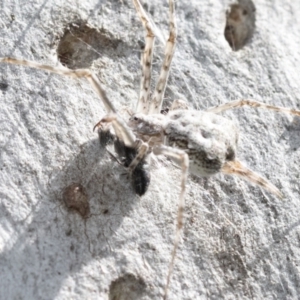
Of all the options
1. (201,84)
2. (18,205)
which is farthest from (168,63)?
(18,205)

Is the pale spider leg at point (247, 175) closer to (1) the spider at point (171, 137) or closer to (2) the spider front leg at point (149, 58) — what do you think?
(1) the spider at point (171, 137)

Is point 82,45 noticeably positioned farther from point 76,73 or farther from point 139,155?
point 139,155

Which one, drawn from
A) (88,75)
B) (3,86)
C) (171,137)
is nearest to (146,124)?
(171,137)

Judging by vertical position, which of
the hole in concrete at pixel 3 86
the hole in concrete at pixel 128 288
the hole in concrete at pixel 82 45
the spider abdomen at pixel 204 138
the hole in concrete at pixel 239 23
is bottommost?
the hole in concrete at pixel 128 288

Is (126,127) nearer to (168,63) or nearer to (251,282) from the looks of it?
(168,63)

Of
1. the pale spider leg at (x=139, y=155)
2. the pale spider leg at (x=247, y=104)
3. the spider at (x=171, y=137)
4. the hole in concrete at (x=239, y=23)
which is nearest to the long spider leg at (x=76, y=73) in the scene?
the spider at (x=171, y=137)

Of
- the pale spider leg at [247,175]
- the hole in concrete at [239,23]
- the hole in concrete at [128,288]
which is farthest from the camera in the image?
the hole in concrete at [239,23]

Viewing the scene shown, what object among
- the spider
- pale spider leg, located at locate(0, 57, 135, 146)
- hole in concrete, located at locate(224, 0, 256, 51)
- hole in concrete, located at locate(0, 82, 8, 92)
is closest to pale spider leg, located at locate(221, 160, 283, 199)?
the spider

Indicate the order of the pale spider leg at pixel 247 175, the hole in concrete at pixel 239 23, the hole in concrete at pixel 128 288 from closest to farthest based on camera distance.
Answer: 1. the hole in concrete at pixel 128 288
2. the pale spider leg at pixel 247 175
3. the hole in concrete at pixel 239 23
